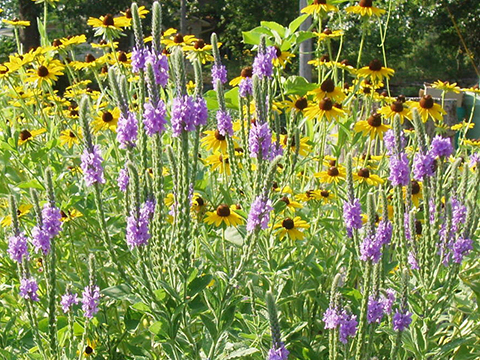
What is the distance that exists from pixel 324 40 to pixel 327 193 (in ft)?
3.64

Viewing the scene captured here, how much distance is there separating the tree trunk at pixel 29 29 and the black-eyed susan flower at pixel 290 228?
13.9 meters

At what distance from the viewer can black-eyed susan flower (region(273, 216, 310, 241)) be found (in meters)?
2.17

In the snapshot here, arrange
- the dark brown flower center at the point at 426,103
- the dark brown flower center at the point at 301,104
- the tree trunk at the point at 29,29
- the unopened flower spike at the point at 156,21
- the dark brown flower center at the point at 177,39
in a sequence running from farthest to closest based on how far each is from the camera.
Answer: the tree trunk at the point at 29,29 → the dark brown flower center at the point at 177,39 → the dark brown flower center at the point at 426,103 → the dark brown flower center at the point at 301,104 → the unopened flower spike at the point at 156,21

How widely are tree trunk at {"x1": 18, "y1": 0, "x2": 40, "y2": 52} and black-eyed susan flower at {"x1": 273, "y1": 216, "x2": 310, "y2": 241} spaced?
45.4 feet

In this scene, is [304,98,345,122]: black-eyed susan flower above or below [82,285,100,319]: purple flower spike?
above

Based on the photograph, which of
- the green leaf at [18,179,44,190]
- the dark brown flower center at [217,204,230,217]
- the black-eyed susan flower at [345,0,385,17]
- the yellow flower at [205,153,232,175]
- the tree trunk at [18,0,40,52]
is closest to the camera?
the dark brown flower center at [217,204,230,217]

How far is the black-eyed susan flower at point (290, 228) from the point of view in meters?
2.17

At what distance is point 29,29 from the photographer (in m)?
16.1

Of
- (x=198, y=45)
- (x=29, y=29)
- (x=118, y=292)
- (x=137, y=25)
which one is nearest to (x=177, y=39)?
(x=198, y=45)

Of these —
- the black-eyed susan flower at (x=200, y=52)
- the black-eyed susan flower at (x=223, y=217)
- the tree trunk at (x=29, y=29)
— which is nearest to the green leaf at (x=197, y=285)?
the black-eyed susan flower at (x=223, y=217)

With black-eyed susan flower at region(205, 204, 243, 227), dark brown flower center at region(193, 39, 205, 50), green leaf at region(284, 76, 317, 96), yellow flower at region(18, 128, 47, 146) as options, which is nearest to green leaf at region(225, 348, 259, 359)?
black-eyed susan flower at region(205, 204, 243, 227)

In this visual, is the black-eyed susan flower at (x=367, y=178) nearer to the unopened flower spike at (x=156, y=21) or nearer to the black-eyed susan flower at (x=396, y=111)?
the black-eyed susan flower at (x=396, y=111)

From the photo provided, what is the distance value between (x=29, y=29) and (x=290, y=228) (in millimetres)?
15706

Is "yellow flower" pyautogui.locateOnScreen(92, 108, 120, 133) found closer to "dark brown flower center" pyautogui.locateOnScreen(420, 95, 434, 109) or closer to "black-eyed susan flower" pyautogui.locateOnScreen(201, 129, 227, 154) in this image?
"black-eyed susan flower" pyautogui.locateOnScreen(201, 129, 227, 154)
